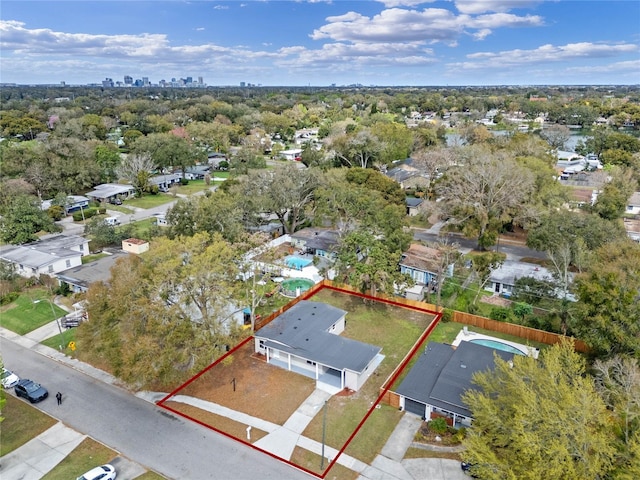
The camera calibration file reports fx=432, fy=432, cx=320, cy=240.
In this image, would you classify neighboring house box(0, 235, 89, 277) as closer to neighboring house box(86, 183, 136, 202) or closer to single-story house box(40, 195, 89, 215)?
single-story house box(40, 195, 89, 215)

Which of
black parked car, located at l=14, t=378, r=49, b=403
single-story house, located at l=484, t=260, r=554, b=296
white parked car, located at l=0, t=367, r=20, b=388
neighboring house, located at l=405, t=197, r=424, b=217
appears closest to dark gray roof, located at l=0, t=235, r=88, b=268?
white parked car, located at l=0, t=367, r=20, b=388

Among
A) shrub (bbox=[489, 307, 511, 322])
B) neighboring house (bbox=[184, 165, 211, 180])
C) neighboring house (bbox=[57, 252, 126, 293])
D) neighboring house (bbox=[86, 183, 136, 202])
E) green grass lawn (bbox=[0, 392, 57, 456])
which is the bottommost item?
Result: green grass lawn (bbox=[0, 392, 57, 456])

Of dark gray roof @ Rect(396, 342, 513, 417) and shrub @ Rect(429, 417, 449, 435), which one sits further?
dark gray roof @ Rect(396, 342, 513, 417)

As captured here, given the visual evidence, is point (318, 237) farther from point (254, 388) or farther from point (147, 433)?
point (147, 433)

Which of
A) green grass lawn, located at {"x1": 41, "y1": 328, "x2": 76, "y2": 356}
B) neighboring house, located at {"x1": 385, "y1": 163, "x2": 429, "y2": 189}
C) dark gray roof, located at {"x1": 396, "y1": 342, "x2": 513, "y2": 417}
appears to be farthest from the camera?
neighboring house, located at {"x1": 385, "y1": 163, "x2": 429, "y2": 189}

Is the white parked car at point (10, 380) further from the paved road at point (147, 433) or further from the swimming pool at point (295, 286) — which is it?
the swimming pool at point (295, 286)

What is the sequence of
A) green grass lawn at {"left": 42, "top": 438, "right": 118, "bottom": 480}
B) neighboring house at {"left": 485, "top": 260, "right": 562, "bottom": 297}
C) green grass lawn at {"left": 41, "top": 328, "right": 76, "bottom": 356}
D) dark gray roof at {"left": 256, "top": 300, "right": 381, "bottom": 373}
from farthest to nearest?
neighboring house at {"left": 485, "top": 260, "right": 562, "bottom": 297} → green grass lawn at {"left": 41, "top": 328, "right": 76, "bottom": 356} → dark gray roof at {"left": 256, "top": 300, "right": 381, "bottom": 373} → green grass lawn at {"left": 42, "top": 438, "right": 118, "bottom": 480}
